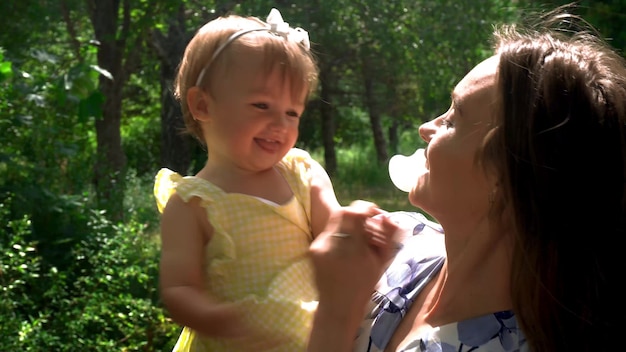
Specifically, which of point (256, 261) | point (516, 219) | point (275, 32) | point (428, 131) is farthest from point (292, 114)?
point (516, 219)

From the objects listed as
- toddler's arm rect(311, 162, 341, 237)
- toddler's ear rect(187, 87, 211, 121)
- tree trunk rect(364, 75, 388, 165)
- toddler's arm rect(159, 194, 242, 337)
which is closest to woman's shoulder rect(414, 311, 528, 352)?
toddler's arm rect(159, 194, 242, 337)

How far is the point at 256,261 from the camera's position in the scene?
77.3 inches

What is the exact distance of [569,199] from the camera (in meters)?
1.37

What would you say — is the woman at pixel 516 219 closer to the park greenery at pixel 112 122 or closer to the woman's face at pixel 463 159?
the woman's face at pixel 463 159

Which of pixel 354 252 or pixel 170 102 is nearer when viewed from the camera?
pixel 354 252

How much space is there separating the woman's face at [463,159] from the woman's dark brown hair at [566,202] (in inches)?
3.4

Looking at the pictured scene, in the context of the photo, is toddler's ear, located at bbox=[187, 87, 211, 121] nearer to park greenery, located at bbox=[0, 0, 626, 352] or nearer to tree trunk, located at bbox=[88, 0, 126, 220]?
park greenery, located at bbox=[0, 0, 626, 352]

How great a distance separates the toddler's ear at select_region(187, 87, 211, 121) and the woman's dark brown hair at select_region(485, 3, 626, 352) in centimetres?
85

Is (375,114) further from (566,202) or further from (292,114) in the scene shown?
(566,202)

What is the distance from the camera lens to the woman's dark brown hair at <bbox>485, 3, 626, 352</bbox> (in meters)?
1.37

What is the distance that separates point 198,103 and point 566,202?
982 millimetres

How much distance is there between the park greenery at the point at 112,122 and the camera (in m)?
4.75

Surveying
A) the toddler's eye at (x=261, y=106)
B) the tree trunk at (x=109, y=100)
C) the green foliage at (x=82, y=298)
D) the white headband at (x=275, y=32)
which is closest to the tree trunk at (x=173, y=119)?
the tree trunk at (x=109, y=100)

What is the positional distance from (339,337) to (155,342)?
3.60 meters
